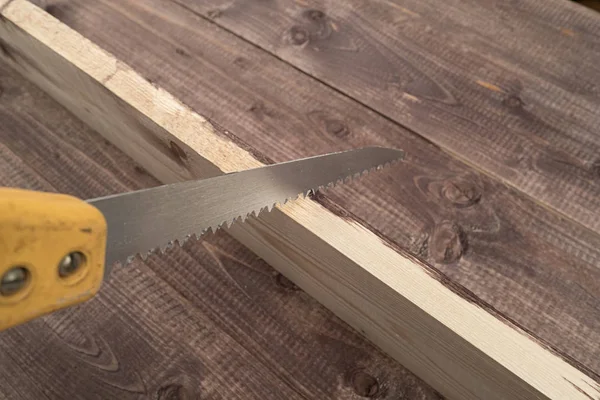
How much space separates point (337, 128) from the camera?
833 mm

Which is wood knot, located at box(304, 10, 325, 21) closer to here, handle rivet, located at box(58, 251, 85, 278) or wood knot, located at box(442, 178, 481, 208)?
wood knot, located at box(442, 178, 481, 208)

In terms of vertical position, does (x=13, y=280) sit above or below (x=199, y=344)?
above

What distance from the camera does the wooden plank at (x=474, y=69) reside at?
0.81 metres

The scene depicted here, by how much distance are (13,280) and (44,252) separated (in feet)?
0.09

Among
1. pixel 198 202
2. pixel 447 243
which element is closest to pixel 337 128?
pixel 447 243

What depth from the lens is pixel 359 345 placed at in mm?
680

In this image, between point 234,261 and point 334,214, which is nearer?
point 334,214

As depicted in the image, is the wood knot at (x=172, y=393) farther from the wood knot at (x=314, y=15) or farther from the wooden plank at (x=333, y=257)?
the wood knot at (x=314, y=15)

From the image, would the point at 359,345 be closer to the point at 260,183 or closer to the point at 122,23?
the point at 260,183

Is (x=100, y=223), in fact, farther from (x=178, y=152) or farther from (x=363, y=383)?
(x=363, y=383)

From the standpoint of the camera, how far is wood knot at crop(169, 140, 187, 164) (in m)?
0.64

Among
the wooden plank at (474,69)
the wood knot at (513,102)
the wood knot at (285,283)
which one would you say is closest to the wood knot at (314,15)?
the wooden plank at (474,69)

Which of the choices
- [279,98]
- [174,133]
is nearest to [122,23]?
Answer: [279,98]

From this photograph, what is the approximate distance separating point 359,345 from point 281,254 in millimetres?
141
